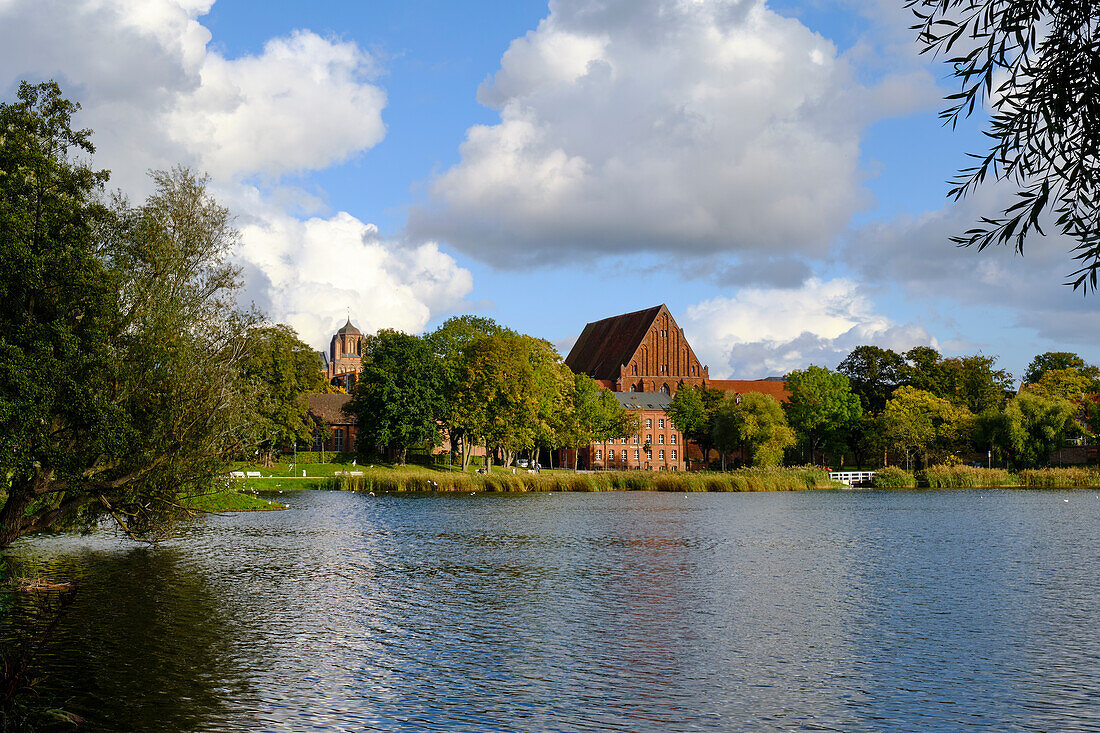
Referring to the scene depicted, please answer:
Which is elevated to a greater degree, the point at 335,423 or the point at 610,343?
the point at 610,343

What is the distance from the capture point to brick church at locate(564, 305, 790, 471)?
137125mm

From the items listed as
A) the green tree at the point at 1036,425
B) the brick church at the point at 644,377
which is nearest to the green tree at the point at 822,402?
the brick church at the point at 644,377

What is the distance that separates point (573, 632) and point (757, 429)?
292ft

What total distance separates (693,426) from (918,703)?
113 m

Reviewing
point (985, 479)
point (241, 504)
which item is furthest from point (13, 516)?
point (985, 479)

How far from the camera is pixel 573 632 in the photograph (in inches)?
824

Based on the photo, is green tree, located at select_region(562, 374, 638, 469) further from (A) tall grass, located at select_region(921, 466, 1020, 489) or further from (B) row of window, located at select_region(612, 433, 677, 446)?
(A) tall grass, located at select_region(921, 466, 1020, 489)

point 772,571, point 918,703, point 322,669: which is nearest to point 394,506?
point 772,571

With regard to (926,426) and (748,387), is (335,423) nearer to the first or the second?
(926,426)

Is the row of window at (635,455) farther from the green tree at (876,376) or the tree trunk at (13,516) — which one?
the tree trunk at (13,516)

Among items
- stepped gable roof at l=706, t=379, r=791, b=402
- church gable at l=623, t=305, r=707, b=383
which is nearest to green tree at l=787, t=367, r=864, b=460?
church gable at l=623, t=305, r=707, b=383

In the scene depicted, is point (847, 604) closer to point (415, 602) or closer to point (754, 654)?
point (754, 654)

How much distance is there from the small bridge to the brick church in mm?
28563

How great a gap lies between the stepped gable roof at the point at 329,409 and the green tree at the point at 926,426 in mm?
66499
